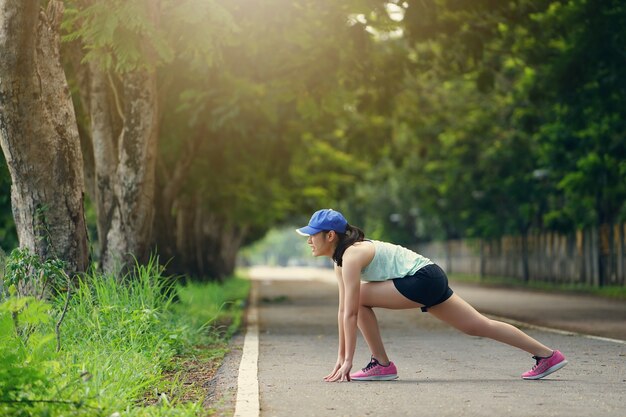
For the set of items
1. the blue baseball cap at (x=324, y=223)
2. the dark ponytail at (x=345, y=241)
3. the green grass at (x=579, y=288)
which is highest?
the blue baseball cap at (x=324, y=223)

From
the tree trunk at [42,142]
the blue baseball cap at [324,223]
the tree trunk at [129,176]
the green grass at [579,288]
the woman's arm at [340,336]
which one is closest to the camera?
the blue baseball cap at [324,223]

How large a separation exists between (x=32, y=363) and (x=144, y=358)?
224cm

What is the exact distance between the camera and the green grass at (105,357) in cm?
733

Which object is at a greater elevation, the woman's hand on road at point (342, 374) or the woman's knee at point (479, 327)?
the woman's knee at point (479, 327)

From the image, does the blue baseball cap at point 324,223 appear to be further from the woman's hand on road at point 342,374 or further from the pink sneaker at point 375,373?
the pink sneaker at point 375,373

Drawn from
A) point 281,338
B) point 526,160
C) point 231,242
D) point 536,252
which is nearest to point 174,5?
point 281,338

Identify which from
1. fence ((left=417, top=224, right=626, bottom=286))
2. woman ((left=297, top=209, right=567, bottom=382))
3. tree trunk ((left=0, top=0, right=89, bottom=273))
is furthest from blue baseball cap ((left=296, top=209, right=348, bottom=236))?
fence ((left=417, top=224, right=626, bottom=286))

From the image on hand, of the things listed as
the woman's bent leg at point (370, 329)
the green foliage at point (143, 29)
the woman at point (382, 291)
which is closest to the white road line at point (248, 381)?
the woman at point (382, 291)

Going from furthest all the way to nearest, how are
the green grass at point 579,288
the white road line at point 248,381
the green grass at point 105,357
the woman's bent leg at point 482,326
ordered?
the green grass at point 579,288 < the woman's bent leg at point 482,326 < the white road line at point 248,381 < the green grass at point 105,357

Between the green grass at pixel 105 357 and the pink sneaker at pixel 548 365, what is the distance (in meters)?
2.76

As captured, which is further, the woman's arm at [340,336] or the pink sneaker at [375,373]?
the pink sneaker at [375,373]

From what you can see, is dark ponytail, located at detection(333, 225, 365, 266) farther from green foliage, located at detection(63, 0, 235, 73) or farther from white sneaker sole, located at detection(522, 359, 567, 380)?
green foliage, located at detection(63, 0, 235, 73)

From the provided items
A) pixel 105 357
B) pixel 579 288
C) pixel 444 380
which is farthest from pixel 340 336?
pixel 579 288

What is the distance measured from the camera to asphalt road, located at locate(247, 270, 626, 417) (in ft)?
26.7
